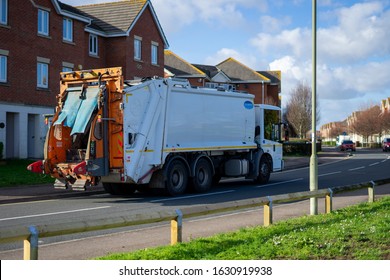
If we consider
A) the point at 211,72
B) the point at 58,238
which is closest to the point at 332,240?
the point at 58,238

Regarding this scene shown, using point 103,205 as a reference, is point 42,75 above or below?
above

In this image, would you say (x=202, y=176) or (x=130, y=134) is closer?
(x=130, y=134)

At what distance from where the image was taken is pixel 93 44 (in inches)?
1441

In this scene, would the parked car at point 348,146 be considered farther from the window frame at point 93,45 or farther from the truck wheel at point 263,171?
the truck wheel at point 263,171

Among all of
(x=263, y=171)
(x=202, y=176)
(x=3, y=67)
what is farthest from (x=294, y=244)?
(x=3, y=67)

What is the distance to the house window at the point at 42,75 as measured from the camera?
29.7 metres

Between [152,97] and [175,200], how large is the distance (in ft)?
10.1

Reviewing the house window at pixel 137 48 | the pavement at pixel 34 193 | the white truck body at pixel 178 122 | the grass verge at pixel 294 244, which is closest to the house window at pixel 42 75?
the house window at pixel 137 48

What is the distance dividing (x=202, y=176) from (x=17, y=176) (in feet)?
23.6

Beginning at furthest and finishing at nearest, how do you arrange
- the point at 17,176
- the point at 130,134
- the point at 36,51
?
1. the point at 36,51
2. the point at 17,176
3. the point at 130,134

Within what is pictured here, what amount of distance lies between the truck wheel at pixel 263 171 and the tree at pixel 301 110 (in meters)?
50.8

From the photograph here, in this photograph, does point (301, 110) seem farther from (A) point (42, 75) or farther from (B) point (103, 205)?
(B) point (103, 205)

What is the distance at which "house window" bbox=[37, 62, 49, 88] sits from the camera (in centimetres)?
2970

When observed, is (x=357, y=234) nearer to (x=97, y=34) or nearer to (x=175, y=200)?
(x=175, y=200)
